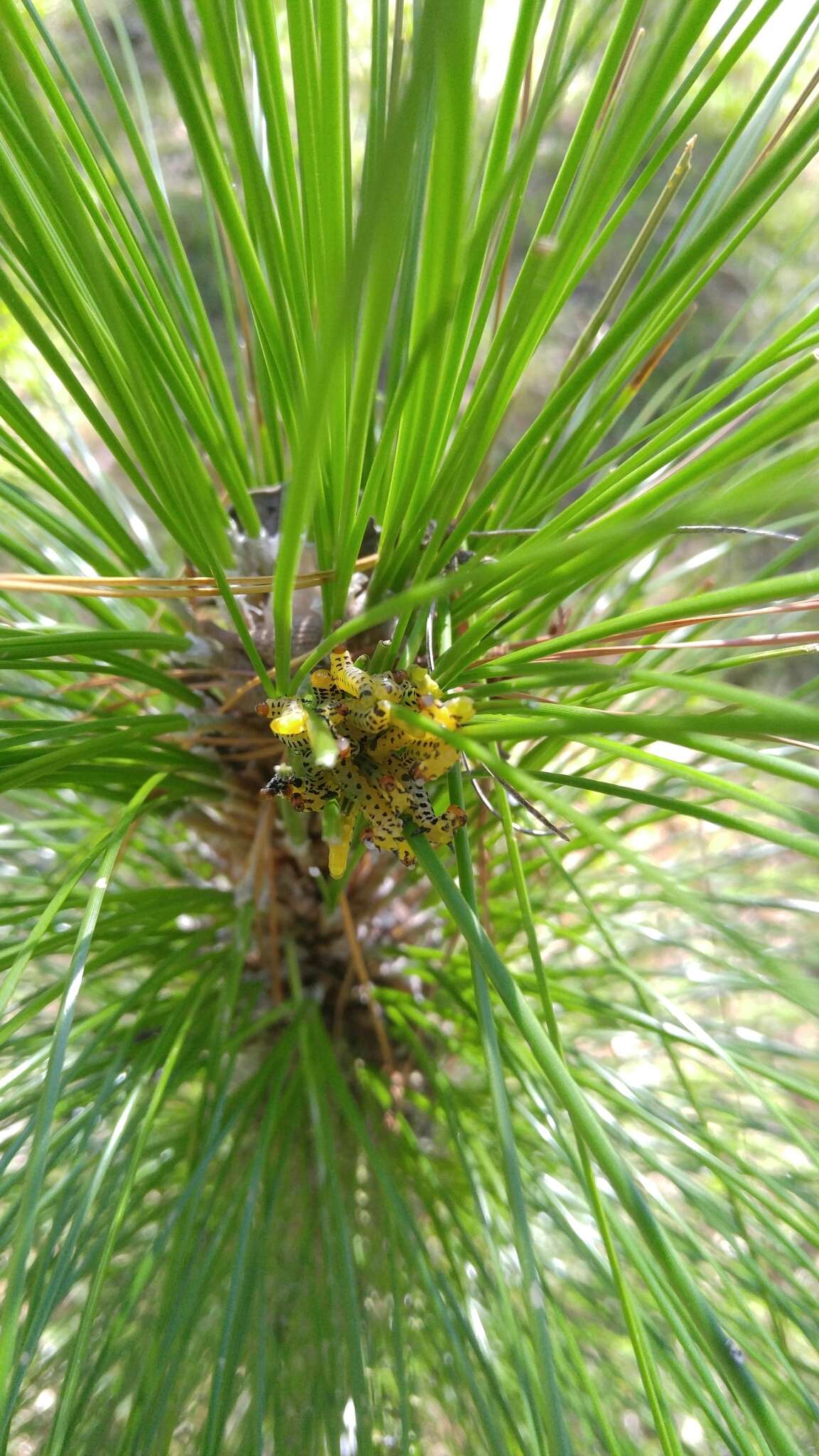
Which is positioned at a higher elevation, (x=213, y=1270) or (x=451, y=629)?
(x=451, y=629)

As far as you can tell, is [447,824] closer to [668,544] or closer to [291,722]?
[291,722]

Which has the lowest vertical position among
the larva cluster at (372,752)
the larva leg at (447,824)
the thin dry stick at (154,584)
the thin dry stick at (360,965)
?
the thin dry stick at (360,965)

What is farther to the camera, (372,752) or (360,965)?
(360,965)

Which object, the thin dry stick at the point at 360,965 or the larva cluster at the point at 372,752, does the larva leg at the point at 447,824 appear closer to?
the larva cluster at the point at 372,752

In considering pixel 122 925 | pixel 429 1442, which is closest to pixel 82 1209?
pixel 122 925

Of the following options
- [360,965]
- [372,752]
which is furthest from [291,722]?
[360,965]

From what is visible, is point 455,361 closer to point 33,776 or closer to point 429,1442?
point 33,776

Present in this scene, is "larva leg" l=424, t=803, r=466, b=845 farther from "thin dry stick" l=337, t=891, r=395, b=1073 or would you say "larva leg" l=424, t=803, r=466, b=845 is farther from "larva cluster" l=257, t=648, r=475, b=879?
"thin dry stick" l=337, t=891, r=395, b=1073

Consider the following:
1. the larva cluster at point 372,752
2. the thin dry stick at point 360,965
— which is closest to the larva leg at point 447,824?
the larva cluster at point 372,752
